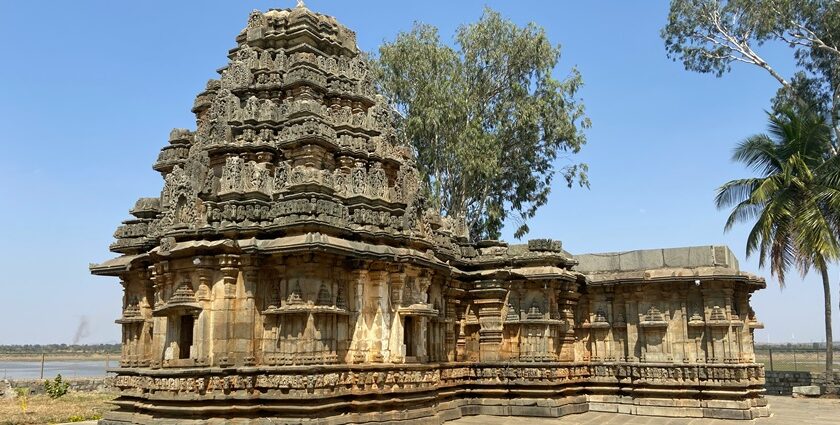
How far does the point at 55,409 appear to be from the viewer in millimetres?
21031

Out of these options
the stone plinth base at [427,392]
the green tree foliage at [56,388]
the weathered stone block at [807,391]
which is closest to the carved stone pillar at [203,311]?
the stone plinth base at [427,392]

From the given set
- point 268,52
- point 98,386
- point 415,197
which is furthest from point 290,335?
point 98,386

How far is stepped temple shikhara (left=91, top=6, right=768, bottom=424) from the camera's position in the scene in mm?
12922

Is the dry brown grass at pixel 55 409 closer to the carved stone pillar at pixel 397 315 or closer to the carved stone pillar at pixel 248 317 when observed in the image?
the carved stone pillar at pixel 248 317

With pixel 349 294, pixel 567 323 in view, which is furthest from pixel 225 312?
pixel 567 323

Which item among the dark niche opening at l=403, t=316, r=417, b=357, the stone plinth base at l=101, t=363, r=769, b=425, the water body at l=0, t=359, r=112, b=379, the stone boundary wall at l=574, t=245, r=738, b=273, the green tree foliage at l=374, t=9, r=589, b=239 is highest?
the green tree foliage at l=374, t=9, r=589, b=239

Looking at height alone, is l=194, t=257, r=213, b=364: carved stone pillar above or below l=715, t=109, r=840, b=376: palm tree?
below

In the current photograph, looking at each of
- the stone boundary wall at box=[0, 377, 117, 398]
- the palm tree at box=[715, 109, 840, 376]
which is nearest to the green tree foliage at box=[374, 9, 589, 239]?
the palm tree at box=[715, 109, 840, 376]

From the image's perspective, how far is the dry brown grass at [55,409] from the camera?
18.2 meters

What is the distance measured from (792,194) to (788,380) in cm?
711

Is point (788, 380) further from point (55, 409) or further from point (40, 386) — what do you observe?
point (40, 386)

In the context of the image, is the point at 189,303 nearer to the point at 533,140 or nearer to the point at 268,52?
the point at 268,52

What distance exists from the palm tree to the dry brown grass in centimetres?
2003

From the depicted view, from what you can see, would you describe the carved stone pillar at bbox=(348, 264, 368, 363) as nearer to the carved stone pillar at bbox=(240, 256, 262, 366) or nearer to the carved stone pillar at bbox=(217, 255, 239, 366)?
the carved stone pillar at bbox=(240, 256, 262, 366)
